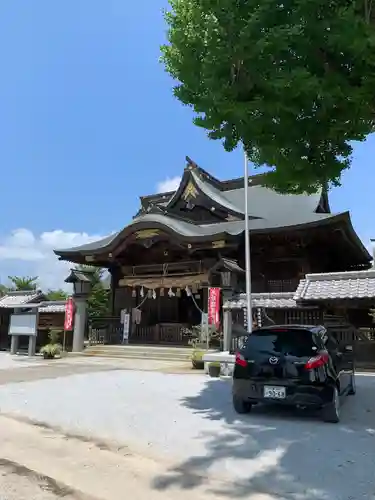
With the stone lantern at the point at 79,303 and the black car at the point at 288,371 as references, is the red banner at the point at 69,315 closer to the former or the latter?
the stone lantern at the point at 79,303

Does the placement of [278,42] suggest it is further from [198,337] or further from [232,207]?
[232,207]

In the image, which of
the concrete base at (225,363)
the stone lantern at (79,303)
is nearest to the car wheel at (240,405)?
the concrete base at (225,363)

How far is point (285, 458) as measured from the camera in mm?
5078

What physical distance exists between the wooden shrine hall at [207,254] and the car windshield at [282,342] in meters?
8.43

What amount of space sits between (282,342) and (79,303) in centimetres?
1561

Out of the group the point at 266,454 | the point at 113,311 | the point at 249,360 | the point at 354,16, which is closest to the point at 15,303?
the point at 113,311

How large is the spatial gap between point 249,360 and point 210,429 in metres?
1.28

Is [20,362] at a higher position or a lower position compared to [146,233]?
lower

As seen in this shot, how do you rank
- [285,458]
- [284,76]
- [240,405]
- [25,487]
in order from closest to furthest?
[25,487] < [285,458] < [284,76] < [240,405]

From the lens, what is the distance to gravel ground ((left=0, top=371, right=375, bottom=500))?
442 centimetres

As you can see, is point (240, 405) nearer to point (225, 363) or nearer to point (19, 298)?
point (225, 363)

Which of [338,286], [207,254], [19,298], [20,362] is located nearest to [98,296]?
[19,298]

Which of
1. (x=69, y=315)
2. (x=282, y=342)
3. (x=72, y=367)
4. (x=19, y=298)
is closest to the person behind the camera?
(x=282, y=342)

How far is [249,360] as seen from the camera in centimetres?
711
